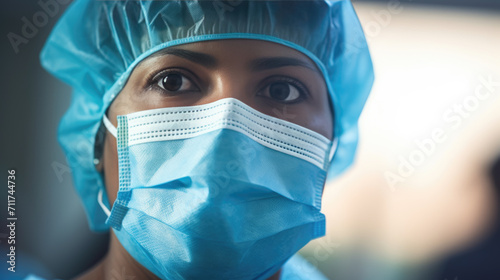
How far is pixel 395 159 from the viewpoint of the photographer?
1824mm

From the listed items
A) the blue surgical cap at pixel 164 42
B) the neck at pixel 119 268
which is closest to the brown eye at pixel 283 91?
the blue surgical cap at pixel 164 42

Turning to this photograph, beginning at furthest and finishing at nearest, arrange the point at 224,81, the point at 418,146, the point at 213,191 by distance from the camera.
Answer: the point at 418,146 → the point at 224,81 → the point at 213,191

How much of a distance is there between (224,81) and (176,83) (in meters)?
0.13

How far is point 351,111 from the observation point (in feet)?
4.52

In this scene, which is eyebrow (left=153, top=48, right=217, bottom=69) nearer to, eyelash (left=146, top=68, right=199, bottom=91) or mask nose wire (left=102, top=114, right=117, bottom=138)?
eyelash (left=146, top=68, right=199, bottom=91)

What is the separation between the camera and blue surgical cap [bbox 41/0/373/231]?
1031 millimetres

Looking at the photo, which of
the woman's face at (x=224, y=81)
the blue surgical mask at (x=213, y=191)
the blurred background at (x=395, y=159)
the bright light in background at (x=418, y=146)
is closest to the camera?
the blue surgical mask at (x=213, y=191)

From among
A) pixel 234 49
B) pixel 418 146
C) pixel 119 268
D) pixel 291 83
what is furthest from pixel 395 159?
pixel 119 268

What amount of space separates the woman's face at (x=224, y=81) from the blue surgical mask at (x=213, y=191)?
0.03 meters

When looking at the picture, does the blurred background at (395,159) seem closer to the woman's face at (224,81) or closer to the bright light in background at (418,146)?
the bright light in background at (418,146)

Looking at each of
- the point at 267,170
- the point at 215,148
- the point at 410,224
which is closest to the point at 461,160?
the point at 410,224

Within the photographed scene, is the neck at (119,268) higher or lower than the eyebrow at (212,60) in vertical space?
lower

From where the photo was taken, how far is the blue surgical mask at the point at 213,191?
0.89 metres

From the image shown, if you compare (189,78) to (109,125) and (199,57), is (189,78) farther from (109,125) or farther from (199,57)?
(109,125)
